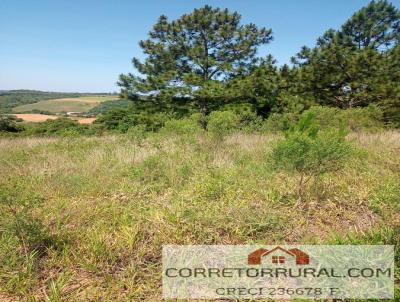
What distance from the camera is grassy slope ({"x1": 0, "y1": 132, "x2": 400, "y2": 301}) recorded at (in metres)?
2.24

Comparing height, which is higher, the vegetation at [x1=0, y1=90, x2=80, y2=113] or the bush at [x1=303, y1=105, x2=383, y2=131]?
the vegetation at [x1=0, y1=90, x2=80, y2=113]

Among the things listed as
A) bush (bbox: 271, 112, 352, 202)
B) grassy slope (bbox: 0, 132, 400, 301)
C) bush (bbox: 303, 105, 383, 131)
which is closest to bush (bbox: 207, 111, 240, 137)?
grassy slope (bbox: 0, 132, 400, 301)

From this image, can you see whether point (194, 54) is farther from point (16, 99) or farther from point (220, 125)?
point (16, 99)

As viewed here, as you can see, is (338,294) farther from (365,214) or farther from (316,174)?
(316,174)

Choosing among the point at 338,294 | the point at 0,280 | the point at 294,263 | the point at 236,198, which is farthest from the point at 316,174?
the point at 0,280

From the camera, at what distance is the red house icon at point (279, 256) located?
2.35 metres

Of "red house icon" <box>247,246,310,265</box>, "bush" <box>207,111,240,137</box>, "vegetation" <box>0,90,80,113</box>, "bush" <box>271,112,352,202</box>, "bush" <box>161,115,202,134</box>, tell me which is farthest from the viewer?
"vegetation" <box>0,90,80,113</box>

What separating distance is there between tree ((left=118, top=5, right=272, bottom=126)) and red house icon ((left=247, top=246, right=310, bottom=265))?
46.7 ft

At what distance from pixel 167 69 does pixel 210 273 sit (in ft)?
51.9

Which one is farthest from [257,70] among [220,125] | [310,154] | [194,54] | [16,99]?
[16,99]

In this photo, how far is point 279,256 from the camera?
2.42 metres

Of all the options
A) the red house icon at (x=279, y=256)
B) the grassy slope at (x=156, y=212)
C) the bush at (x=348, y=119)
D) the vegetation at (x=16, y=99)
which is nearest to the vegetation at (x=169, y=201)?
the grassy slope at (x=156, y=212)

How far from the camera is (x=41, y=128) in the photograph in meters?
31.7

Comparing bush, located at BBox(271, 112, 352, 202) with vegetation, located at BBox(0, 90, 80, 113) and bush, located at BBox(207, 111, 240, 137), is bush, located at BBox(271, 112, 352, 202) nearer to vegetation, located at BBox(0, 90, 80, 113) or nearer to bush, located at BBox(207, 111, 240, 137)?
bush, located at BBox(207, 111, 240, 137)
